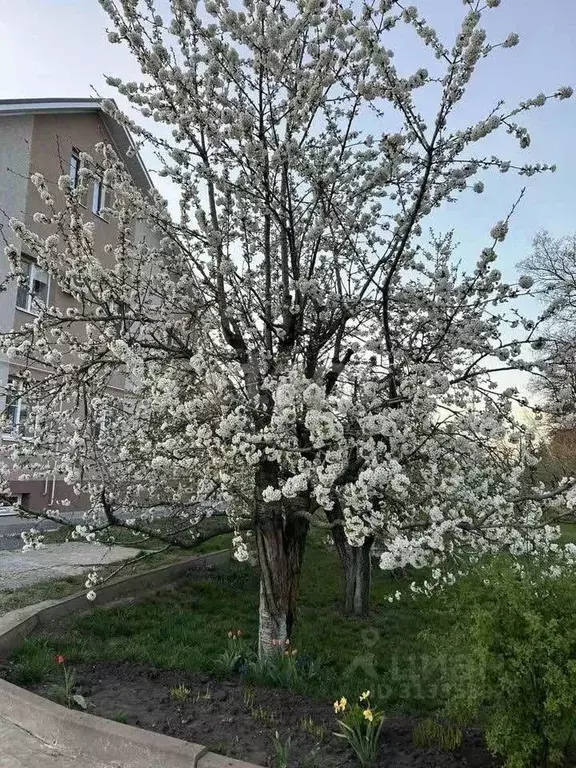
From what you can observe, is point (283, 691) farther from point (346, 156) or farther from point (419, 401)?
point (346, 156)

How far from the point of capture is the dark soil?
3.26m

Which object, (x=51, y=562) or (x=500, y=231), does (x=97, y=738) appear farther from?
(x=51, y=562)

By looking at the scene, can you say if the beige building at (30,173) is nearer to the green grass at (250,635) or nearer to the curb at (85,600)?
the curb at (85,600)

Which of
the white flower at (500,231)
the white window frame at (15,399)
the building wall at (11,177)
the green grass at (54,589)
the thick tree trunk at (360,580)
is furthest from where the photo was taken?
the building wall at (11,177)

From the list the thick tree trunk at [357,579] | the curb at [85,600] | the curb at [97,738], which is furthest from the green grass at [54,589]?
the thick tree trunk at [357,579]

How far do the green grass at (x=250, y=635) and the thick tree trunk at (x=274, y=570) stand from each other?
1.36 feet

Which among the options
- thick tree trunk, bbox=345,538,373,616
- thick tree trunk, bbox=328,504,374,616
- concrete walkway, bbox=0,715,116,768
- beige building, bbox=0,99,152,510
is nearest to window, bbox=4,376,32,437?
concrete walkway, bbox=0,715,116,768

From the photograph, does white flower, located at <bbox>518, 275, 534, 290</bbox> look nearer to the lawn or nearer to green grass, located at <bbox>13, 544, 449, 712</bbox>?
the lawn

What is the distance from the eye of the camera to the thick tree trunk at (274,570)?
16.7 ft

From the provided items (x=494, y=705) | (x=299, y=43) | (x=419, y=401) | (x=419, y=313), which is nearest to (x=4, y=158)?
(x=299, y=43)

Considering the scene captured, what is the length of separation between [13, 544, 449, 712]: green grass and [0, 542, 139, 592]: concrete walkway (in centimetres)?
99

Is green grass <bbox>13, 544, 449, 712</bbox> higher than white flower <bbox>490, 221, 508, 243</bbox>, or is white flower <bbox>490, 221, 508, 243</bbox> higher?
white flower <bbox>490, 221, 508, 243</bbox>

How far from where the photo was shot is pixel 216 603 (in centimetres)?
744

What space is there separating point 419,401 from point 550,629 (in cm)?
208
